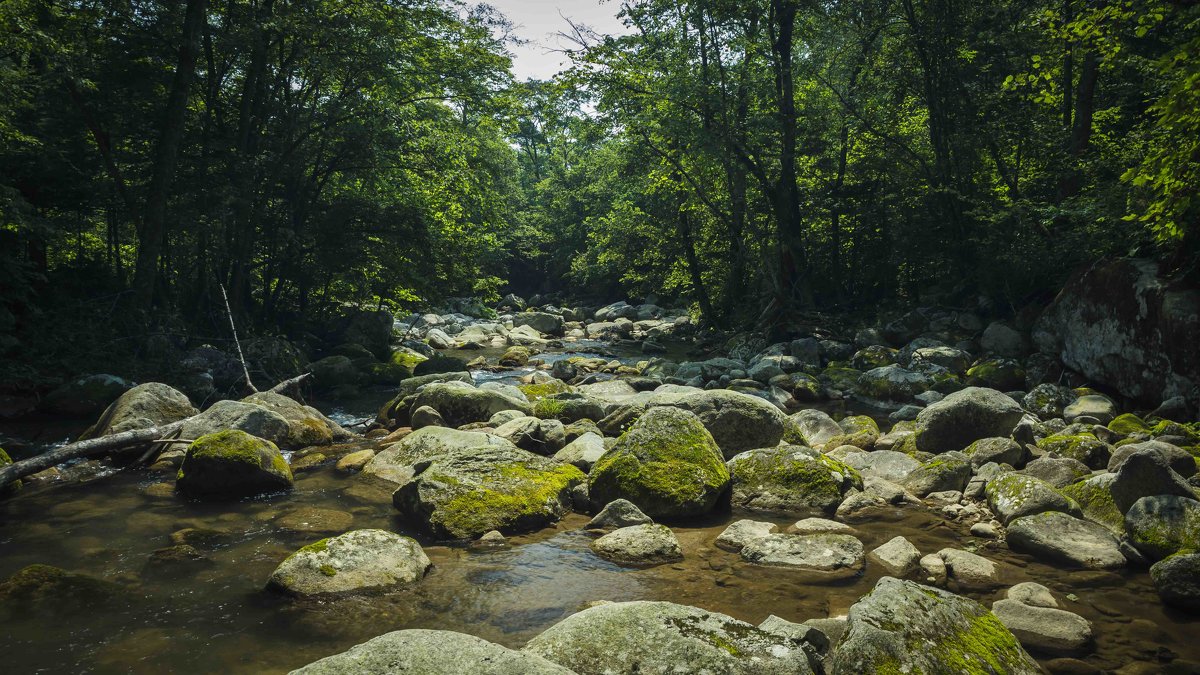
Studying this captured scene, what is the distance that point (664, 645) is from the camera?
407cm

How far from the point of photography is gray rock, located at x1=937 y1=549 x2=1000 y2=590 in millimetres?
5781

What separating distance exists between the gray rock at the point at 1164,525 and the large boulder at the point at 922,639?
8.54 feet

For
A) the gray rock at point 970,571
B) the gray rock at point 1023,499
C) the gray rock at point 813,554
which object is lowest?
the gray rock at point 970,571

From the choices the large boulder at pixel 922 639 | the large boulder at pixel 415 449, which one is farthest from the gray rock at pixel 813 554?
the large boulder at pixel 415 449

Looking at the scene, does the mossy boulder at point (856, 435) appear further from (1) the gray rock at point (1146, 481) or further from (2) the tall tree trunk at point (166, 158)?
(2) the tall tree trunk at point (166, 158)

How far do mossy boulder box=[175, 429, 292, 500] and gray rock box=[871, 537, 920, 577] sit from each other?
6.74 m

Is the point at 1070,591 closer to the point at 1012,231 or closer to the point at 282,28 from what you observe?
the point at 1012,231

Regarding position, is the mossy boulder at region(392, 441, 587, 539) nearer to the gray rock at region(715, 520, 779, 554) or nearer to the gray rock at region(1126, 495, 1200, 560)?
the gray rock at region(715, 520, 779, 554)

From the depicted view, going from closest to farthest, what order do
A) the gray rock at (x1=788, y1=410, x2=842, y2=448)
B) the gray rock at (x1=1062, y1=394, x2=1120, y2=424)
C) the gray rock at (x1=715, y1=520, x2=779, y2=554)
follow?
the gray rock at (x1=715, y1=520, x2=779, y2=554), the gray rock at (x1=1062, y1=394, x2=1120, y2=424), the gray rock at (x1=788, y1=410, x2=842, y2=448)

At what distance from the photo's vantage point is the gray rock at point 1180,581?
5191mm

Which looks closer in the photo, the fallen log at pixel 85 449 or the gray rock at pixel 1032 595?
the gray rock at pixel 1032 595

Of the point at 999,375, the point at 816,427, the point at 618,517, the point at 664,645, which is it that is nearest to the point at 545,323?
the point at 999,375

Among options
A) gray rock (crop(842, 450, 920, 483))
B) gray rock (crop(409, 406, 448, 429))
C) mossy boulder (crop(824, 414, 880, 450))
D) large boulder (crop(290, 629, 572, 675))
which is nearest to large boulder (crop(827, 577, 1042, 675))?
large boulder (crop(290, 629, 572, 675))

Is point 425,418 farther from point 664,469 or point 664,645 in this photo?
point 664,645
